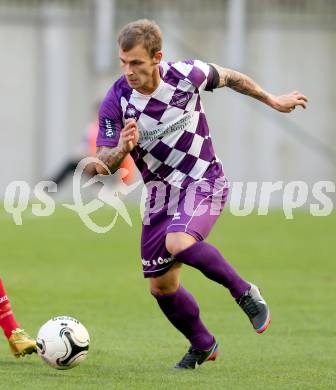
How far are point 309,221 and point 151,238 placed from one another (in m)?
11.4

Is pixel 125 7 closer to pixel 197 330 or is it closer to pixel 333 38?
pixel 333 38

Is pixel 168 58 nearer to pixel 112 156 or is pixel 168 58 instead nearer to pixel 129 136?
pixel 112 156

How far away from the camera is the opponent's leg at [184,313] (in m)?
7.39

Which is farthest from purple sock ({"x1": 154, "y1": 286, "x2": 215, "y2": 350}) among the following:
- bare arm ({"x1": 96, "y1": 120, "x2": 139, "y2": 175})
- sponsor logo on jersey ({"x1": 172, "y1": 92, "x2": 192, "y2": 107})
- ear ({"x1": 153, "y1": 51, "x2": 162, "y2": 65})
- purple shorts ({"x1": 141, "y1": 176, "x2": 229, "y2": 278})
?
ear ({"x1": 153, "y1": 51, "x2": 162, "y2": 65})

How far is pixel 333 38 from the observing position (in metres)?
27.5

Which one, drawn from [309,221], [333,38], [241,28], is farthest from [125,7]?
[309,221]

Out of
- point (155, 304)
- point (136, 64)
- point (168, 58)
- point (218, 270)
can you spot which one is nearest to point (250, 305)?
point (218, 270)

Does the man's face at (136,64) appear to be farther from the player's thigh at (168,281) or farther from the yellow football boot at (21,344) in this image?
the yellow football boot at (21,344)

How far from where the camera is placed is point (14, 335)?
24.8 feet

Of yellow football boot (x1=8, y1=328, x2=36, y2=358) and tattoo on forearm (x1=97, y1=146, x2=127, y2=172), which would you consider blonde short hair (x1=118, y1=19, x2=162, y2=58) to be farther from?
yellow football boot (x1=8, y1=328, x2=36, y2=358)

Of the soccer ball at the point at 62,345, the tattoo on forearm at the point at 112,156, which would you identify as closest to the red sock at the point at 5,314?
the soccer ball at the point at 62,345

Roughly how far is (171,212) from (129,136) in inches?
30.2

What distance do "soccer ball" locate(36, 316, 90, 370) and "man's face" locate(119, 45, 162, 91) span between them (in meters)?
1.56

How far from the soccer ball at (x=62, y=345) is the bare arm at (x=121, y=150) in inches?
39.4
